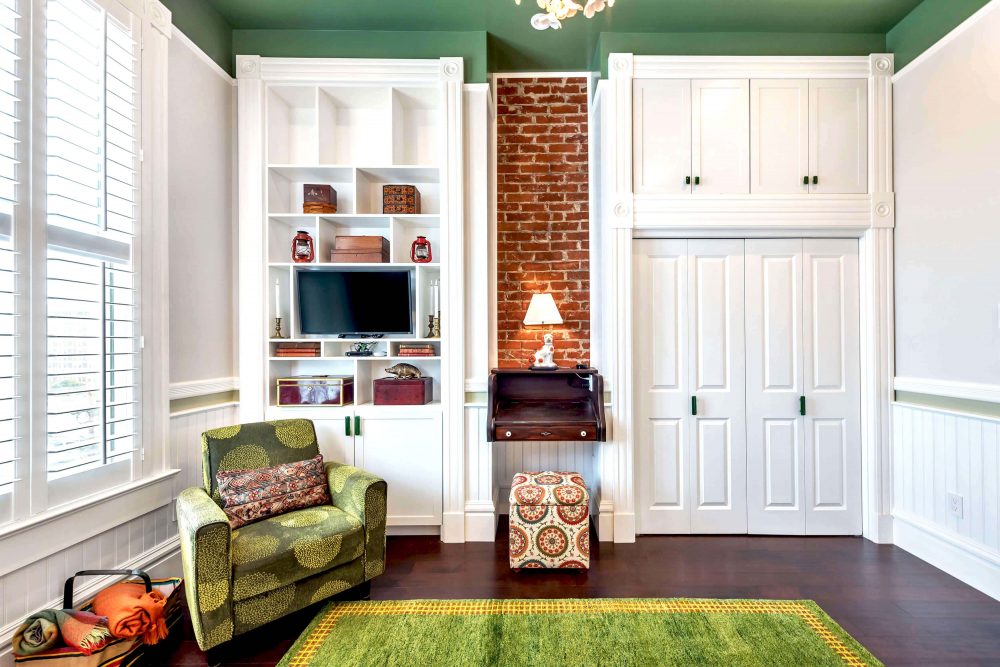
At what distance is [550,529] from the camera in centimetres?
265

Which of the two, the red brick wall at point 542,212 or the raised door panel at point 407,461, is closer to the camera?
the raised door panel at point 407,461

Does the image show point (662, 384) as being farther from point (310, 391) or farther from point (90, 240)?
point (90, 240)

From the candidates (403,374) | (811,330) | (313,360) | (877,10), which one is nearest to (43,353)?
(313,360)

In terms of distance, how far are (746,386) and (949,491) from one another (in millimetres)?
1147

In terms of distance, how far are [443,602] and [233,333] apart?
6.98ft

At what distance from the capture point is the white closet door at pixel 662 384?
10.3ft

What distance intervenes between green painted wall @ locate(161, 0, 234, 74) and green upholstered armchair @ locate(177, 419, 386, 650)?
2.30 m

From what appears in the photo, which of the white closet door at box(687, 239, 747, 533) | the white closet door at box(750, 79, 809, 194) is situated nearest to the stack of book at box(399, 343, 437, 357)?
the white closet door at box(687, 239, 747, 533)

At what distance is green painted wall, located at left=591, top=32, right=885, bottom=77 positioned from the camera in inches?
123

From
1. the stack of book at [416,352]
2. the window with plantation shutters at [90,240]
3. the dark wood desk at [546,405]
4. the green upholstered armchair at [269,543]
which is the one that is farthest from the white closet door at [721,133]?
the window with plantation shutters at [90,240]

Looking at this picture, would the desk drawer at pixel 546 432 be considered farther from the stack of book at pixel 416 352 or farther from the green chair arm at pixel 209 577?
the green chair arm at pixel 209 577

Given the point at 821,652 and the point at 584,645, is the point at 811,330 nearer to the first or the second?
the point at 821,652

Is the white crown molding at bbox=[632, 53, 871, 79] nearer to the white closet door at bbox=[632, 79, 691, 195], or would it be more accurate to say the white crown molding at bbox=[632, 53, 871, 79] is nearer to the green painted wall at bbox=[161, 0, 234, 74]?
the white closet door at bbox=[632, 79, 691, 195]

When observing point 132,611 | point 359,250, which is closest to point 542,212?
point 359,250
